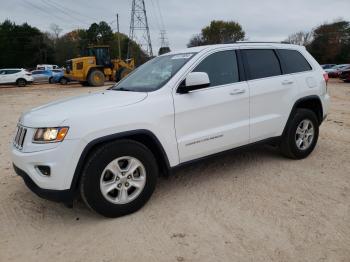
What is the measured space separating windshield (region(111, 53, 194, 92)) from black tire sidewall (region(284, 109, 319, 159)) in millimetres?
1883

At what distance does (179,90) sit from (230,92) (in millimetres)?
742

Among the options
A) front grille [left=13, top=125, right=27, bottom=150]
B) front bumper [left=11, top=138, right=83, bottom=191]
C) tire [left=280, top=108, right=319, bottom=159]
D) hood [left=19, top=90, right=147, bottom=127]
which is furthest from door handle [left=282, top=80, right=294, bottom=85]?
front grille [left=13, top=125, right=27, bottom=150]

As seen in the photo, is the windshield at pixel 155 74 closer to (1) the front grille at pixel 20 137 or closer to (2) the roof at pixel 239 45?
(2) the roof at pixel 239 45

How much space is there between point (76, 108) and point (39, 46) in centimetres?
6777

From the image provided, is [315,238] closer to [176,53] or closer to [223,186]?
[223,186]

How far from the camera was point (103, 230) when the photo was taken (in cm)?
329

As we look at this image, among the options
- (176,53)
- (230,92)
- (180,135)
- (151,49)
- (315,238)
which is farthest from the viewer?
(151,49)

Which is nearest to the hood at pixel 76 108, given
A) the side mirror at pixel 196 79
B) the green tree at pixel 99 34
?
the side mirror at pixel 196 79

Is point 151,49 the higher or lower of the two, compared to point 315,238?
higher

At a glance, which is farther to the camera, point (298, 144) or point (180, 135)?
point (298, 144)

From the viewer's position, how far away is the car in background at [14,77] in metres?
26.9

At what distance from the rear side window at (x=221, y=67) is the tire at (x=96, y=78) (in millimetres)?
19967

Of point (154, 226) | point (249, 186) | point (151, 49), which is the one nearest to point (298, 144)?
point (249, 186)

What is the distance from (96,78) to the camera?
23.4 meters
